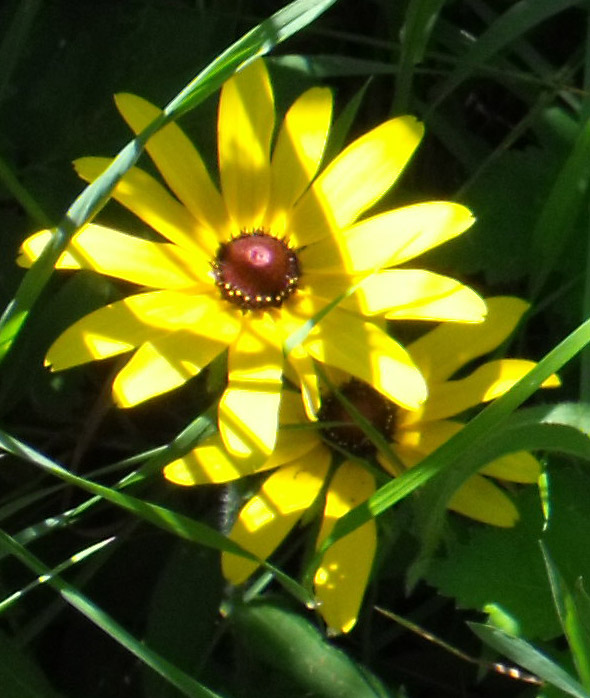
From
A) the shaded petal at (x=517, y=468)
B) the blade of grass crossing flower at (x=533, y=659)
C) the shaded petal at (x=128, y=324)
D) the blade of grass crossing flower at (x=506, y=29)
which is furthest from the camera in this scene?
the blade of grass crossing flower at (x=506, y=29)

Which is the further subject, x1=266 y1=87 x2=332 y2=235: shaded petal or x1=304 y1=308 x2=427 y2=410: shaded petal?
x1=266 y1=87 x2=332 y2=235: shaded petal

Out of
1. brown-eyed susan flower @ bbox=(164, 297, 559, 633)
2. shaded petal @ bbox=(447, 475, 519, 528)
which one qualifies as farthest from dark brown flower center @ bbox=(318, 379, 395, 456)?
shaded petal @ bbox=(447, 475, 519, 528)

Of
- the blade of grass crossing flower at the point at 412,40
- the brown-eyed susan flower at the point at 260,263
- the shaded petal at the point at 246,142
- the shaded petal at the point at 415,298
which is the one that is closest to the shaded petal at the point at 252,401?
the brown-eyed susan flower at the point at 260,263

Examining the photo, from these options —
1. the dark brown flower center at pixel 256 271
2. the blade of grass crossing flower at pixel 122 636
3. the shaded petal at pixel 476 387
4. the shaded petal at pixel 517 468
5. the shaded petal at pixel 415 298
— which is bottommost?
the blade of grass crossing flower at pixel 122 636

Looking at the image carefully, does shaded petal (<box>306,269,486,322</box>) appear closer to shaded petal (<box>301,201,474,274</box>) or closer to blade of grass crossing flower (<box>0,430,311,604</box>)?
shaded petal (<box>301,201,474,274</box>)

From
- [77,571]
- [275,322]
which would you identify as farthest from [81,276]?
[77,571]

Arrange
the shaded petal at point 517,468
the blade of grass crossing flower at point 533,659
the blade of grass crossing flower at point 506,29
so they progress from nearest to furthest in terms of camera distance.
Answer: the blade of grass crossing flower at point 533,659 < the shaded petal at point 517,468 < the blade of grass crossing flower at point 506,29

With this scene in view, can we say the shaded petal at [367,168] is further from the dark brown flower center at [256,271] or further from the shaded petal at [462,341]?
the shaded petal at [462,341]

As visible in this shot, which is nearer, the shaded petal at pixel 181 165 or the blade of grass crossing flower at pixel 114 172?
the blade of grass crossing flower at pixel 114 172
